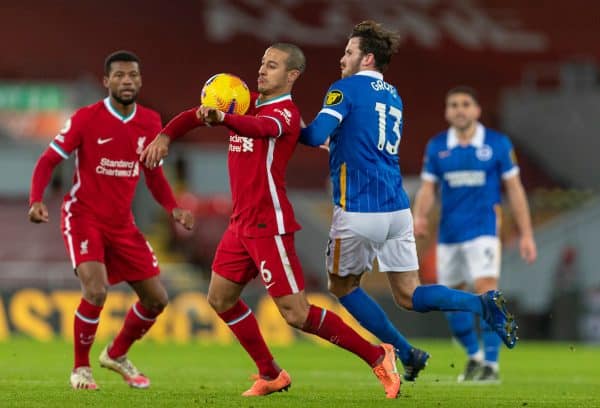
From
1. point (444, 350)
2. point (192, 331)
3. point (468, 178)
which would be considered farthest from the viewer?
point (192, 331)

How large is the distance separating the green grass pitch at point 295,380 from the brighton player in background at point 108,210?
418 millimetres

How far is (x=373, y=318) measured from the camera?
25.6 feet

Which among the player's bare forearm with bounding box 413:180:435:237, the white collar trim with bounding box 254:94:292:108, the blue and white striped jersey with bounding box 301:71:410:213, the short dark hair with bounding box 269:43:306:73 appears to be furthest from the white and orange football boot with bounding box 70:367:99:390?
the player's bare forearm with bounding box 413:180:435:237

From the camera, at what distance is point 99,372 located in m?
10.1

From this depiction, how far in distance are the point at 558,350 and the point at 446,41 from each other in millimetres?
8808

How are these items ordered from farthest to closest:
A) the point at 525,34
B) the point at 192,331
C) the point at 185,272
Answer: the point at 525,34, the point at 185,272, the point at 192,331

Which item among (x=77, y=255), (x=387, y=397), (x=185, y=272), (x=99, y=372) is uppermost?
(x=77, y=255)

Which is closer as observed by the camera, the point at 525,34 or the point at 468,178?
the point at 468,178

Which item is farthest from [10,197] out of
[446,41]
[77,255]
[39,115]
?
[77,255]

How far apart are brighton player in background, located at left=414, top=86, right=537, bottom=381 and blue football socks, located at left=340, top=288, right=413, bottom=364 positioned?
2.14 m

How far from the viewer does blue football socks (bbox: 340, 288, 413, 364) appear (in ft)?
25.6

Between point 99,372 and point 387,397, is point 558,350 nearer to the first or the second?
point 99,372

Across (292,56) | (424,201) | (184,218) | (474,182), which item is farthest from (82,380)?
(474,182)

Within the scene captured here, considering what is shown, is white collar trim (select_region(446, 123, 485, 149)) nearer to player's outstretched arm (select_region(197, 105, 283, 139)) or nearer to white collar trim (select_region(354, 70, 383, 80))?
white collar trim (select_region(354, 70, 383, 80))
